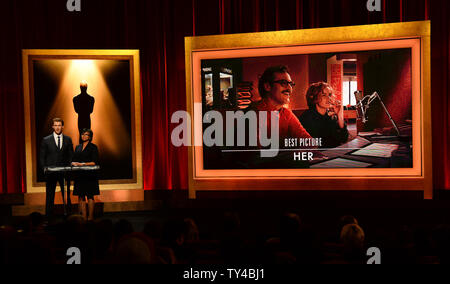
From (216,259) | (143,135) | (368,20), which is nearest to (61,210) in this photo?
(143,135)

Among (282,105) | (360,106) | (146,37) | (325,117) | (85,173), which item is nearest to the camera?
(85,173)

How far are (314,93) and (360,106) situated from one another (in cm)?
66

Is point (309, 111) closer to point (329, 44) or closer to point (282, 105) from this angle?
point (282, 105)

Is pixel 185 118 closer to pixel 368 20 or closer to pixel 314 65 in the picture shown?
pixel 314 65

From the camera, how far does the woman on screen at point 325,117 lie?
20.3ft

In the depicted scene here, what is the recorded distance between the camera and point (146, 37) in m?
7.17

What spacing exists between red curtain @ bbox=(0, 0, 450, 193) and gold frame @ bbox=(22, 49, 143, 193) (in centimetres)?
64

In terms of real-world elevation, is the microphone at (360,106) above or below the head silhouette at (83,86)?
below

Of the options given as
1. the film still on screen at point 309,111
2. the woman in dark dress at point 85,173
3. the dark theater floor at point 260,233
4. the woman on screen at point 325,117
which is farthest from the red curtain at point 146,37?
the woman in dark dress at point 85,173

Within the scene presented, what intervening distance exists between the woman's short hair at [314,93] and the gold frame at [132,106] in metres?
2.56

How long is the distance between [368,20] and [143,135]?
3.97 metres

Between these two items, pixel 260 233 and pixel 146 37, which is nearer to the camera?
pixel 260 233

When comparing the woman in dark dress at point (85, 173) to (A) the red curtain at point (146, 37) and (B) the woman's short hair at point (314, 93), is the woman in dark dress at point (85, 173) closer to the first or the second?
(A) the red curtain at point (146, 37)

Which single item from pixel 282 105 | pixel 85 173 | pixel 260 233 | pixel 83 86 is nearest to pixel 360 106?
pixel 282 105
